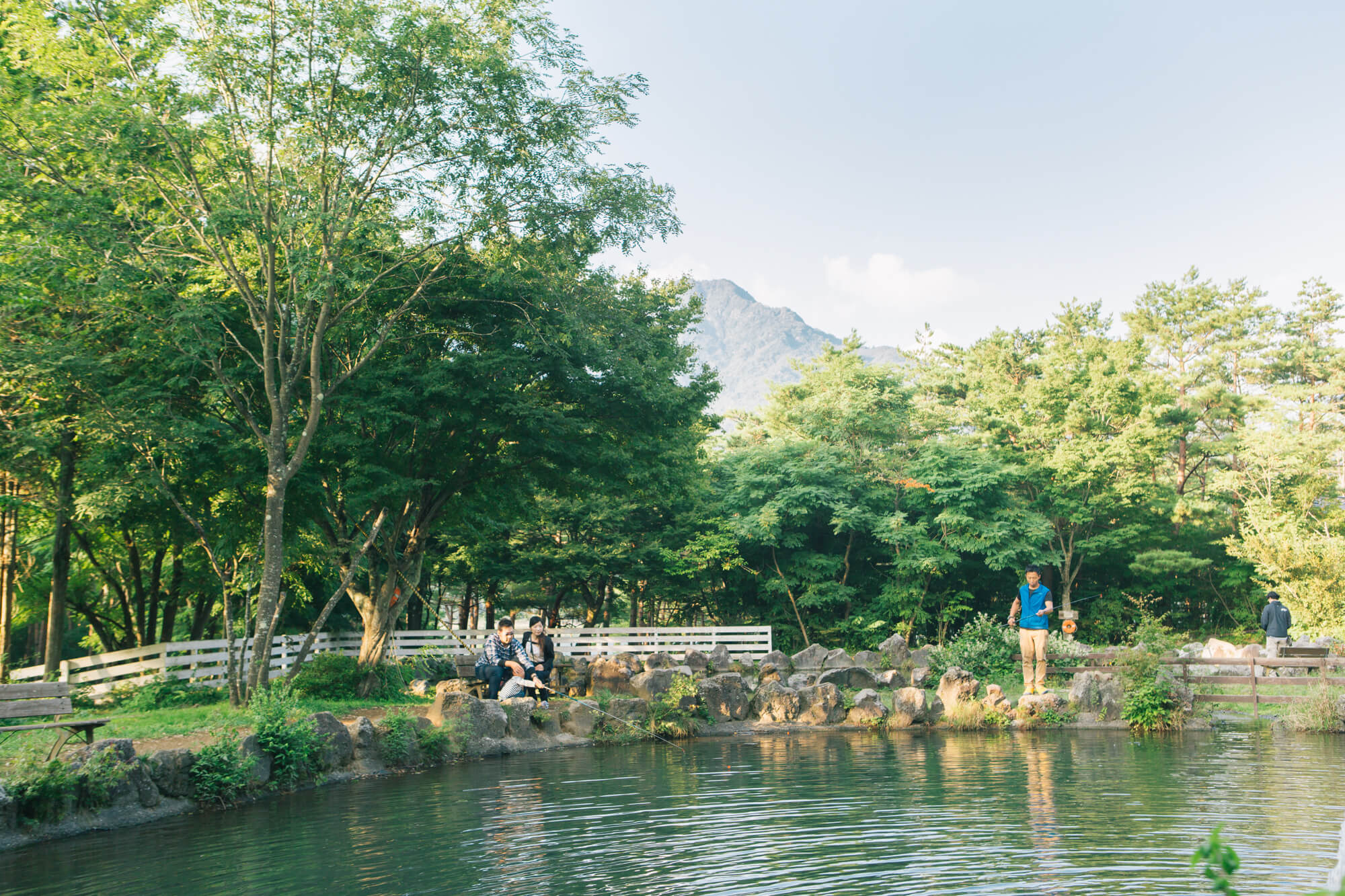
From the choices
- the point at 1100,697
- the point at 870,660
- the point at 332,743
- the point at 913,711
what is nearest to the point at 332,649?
the point at 870,660

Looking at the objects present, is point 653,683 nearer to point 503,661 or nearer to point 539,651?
point 539,651

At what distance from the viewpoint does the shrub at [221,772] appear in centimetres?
909

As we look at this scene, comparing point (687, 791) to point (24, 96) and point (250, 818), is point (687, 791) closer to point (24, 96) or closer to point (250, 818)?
point (250, 818)

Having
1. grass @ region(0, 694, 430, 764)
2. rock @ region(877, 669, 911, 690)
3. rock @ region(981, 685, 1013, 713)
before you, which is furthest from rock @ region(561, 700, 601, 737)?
rock @ region(877, 669, 911, 690)

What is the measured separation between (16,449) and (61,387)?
5.02 ft

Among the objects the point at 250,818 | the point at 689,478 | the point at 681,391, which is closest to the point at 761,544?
the point at 689,478

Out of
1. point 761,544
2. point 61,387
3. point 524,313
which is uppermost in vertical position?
point 524,313

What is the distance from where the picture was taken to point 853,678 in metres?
18.5

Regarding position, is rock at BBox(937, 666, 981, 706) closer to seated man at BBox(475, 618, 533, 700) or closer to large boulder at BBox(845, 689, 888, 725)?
large boulder at BBox(845, 689, 888, 725)

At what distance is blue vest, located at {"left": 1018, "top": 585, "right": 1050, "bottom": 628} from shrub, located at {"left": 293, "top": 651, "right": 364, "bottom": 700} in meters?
11.1

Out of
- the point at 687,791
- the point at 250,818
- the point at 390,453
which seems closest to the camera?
the point at 250,818

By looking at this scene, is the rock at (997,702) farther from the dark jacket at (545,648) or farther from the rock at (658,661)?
the dark jacket at (545,648)

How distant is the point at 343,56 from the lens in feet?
40.0

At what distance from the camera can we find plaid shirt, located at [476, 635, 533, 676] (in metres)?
14.2
